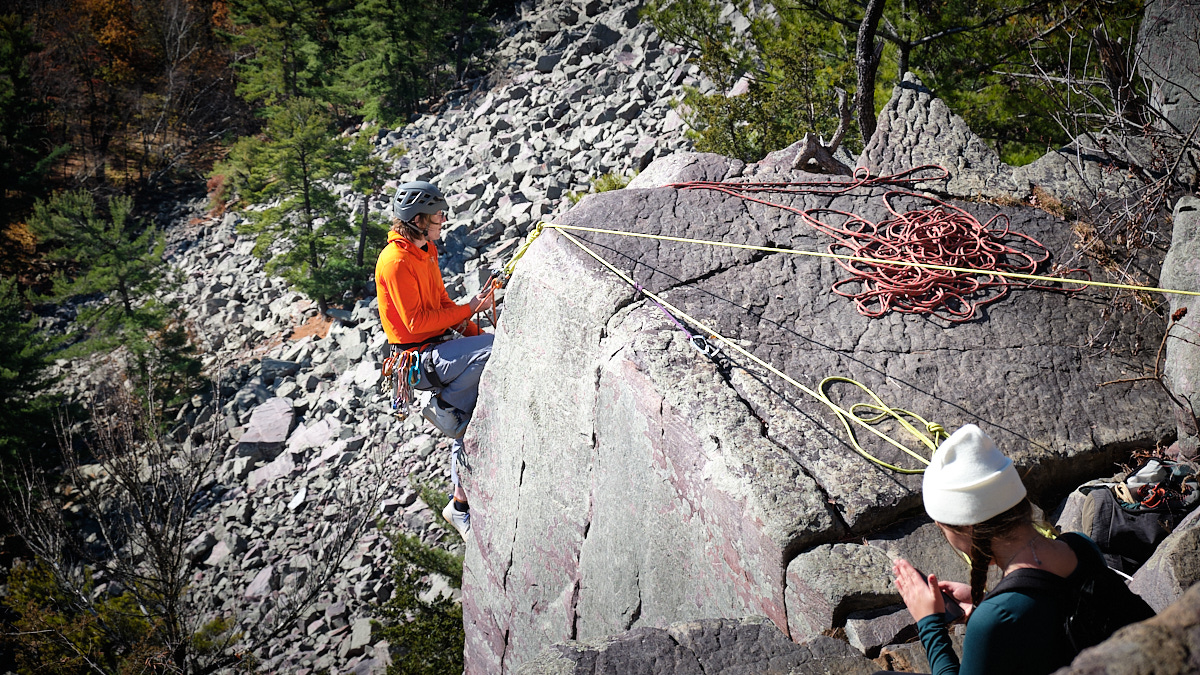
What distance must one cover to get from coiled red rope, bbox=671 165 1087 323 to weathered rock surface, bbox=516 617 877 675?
178 cm

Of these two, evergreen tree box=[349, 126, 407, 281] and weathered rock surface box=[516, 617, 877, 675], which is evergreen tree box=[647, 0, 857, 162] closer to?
weathered rock surface box=[516, 617, 877, 675]

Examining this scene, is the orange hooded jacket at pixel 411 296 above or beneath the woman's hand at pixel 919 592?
above

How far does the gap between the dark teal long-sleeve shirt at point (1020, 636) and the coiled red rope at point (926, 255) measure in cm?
217

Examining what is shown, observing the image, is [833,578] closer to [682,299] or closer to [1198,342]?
[682,299]

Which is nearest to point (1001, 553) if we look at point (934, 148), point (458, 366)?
point (458, 366)

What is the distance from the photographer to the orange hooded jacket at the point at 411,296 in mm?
4324

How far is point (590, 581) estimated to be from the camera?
→ 3723mm

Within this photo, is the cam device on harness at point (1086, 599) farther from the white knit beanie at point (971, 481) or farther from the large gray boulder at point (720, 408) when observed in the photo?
the large gray boulder at point (720, 408)

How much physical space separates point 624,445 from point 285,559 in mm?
8107

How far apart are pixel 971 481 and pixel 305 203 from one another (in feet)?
45.9

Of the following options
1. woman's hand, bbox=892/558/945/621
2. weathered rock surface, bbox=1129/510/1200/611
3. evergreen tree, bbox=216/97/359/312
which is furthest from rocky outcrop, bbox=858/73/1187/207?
evergreen tree, bbox=216/97/359/312

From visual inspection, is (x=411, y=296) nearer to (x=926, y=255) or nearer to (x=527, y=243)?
(x=527, y=243)

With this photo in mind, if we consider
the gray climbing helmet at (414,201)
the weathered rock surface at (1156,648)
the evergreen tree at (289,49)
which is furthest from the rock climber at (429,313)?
the evergreen tree at (289,49)

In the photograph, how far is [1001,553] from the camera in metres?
1.75
